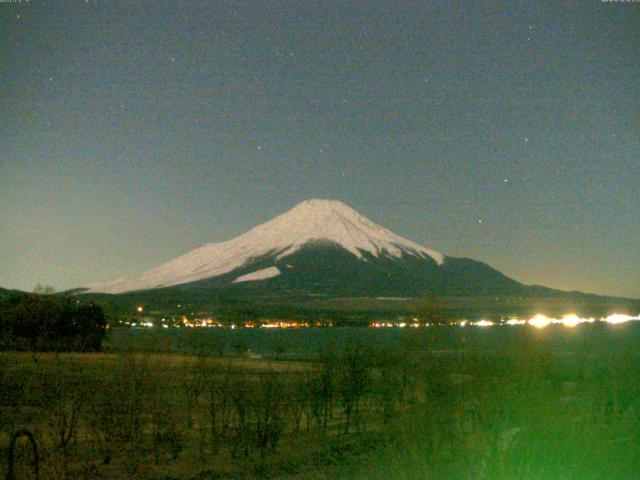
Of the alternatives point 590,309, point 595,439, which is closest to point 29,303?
point 595,439

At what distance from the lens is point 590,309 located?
148m

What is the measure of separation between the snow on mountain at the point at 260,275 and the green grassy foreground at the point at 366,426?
437ft

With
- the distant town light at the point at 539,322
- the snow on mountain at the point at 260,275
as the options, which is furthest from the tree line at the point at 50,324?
the snow on mountain at the point at 260,275

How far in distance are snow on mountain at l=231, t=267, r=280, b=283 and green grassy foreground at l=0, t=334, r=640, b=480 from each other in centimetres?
13307

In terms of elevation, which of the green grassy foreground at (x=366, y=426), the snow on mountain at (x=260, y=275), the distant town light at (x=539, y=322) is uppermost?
the snow on mountain at (x=260, y=275)

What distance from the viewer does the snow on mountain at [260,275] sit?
153m

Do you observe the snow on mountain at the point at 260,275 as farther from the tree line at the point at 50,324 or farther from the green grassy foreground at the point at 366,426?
the green grassy foreground at the point at 366,426

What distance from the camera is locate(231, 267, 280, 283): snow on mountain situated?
152975mm

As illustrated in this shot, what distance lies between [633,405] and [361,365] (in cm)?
614

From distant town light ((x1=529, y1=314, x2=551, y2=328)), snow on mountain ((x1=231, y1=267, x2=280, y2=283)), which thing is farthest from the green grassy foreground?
snow on mountain ((x1=231, y1=267, x2=280, y2=283))

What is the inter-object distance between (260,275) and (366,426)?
139461mm

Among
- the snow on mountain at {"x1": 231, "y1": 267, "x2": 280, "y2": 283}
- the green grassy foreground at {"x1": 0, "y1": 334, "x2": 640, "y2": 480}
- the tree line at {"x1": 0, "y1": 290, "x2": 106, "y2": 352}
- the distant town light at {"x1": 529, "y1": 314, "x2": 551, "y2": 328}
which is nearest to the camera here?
the green grassy foreground at {"x1": 0, "y1": 334, "x2": 640, "y2": 480}

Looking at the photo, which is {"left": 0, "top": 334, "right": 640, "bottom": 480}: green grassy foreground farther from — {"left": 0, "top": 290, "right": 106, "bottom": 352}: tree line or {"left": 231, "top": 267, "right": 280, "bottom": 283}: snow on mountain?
{"left": 231, "top": 267, "right": 280, "bottom": 283}: snow on mountain

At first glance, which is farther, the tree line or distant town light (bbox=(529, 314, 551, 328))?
the tree line
